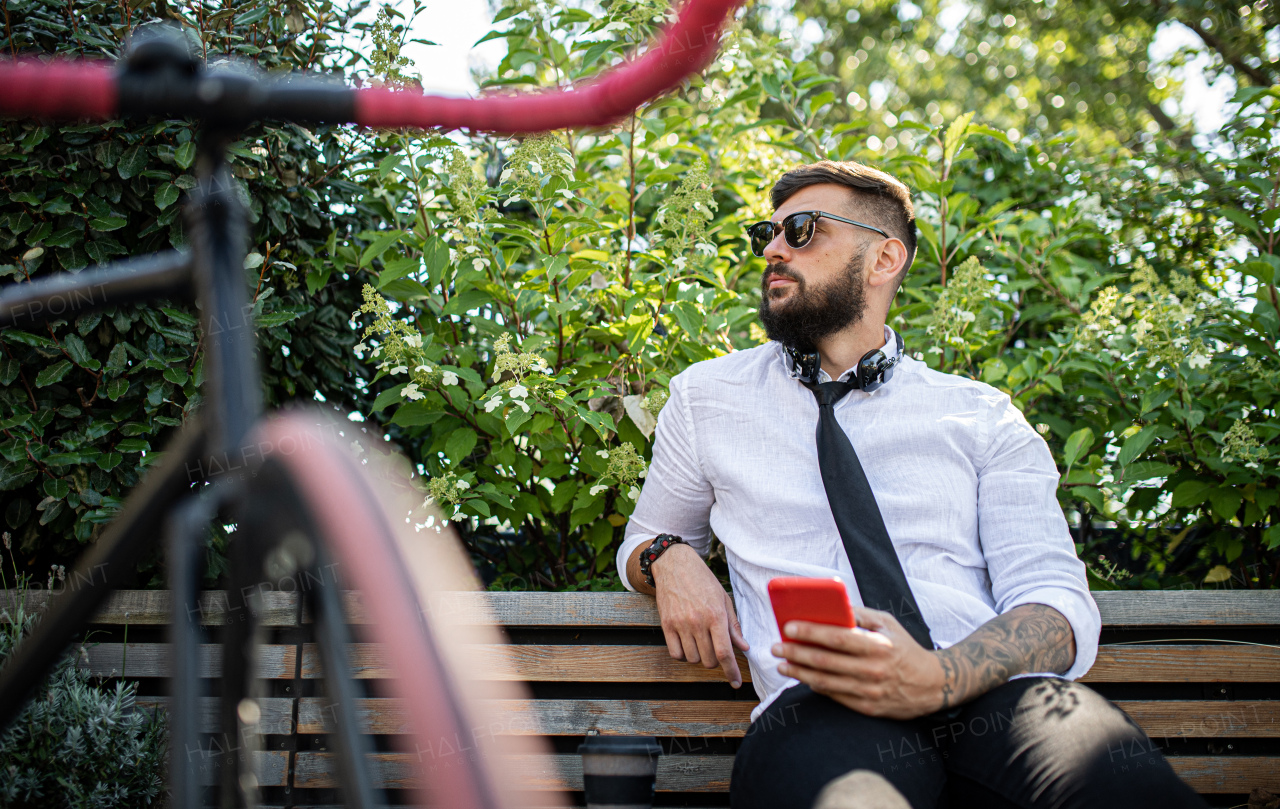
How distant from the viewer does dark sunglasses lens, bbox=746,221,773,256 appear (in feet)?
7.50

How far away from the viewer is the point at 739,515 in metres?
1.88

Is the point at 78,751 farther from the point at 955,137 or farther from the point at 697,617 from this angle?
the point at 955,137

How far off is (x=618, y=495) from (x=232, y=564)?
1.65m

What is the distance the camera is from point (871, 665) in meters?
1.38

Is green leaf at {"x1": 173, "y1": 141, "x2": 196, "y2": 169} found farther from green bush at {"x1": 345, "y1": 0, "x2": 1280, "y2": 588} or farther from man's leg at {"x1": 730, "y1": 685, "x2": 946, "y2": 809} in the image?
man's leg at {"x1": 730, "y1": 685, "x2": 946, "y2": 809}

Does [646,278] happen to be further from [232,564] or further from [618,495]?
[232,564]

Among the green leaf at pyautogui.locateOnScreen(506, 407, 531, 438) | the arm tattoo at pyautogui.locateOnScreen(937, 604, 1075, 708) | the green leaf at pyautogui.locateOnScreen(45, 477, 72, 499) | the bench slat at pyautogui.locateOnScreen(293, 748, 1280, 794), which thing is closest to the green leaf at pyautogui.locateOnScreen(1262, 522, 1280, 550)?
the bench slat at pyautogui.locateOnScreen(293, 748, 1280, 794)

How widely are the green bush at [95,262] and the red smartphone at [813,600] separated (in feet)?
4.82

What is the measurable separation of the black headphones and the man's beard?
0.10 meters

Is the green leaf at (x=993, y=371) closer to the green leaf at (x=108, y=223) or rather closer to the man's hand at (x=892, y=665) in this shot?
the man's hand at (x=892, y=665)

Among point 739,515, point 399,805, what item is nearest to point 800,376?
point 739,515

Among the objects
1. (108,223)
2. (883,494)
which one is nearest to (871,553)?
(883,494)

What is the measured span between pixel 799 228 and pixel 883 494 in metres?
0.82

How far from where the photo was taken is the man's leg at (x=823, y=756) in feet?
4.38
